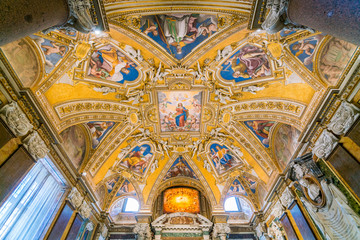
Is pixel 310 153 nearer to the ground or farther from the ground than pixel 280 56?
nearer to the ground

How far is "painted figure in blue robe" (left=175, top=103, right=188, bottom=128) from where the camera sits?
10.7m

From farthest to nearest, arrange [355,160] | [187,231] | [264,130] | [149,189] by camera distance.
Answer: [149,189], [187,231], [264,130], [355,160]

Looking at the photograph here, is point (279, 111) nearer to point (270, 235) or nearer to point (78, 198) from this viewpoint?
point (270, 235)

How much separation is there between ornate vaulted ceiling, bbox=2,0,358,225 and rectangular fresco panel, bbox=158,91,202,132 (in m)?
0.06

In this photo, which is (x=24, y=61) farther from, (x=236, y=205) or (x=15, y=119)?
(x=236, y=205)

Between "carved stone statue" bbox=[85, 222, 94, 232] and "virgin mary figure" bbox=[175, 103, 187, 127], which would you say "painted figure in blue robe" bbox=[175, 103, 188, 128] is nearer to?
"virgin mary figure" bbox=[175, 103, 187, 127]

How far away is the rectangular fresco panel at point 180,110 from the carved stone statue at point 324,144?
17.8 ft

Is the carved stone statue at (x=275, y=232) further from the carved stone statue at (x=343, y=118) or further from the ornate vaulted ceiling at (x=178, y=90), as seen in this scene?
the carved stone statue at (x=343, y=118)

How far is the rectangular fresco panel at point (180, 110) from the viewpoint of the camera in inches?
393

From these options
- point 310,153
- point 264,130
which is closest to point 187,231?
point 264,130

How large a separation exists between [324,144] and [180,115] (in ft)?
22.2

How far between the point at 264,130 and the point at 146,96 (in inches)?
267

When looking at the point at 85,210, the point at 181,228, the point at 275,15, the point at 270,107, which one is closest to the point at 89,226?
the point at 85,210

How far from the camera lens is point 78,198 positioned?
9297 mm
